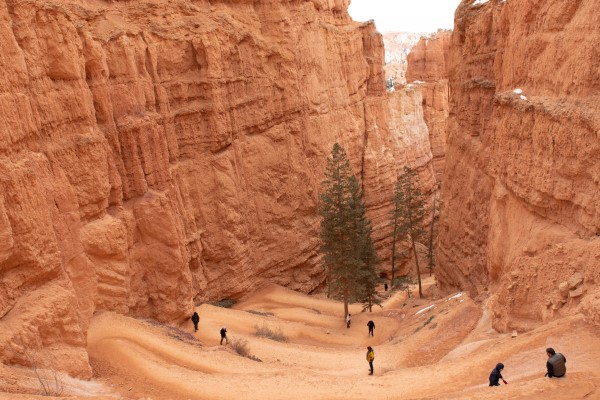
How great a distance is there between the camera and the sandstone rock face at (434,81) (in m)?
55.9

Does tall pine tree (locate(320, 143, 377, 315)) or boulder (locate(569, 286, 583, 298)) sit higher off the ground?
boulder (locate(569, 286, 583, 298))

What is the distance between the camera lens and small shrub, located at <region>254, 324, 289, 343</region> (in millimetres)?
21938

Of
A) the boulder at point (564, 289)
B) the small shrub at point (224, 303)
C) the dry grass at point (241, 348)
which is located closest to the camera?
the boulder at point (564, 289)

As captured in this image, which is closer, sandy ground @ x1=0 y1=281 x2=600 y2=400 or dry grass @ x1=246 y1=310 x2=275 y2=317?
sandy ground @ x1=0 y1=281 x2=600 y2=400

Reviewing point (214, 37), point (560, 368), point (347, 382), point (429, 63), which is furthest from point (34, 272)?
point (429, 63)

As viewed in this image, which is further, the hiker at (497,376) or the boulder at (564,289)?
the boulder at (564,289)

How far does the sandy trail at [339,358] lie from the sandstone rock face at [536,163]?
1.38 meters

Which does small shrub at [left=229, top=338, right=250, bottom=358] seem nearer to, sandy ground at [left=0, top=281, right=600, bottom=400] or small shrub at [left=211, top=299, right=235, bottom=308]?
sandy ground at [left=0, top=281, right=600, bottom=400]

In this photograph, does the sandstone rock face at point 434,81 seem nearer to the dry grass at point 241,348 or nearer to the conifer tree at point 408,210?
the conifer tree at point 408,210

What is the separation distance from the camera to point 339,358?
1981cm

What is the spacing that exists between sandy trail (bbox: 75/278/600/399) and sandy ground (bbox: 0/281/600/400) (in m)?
0.03

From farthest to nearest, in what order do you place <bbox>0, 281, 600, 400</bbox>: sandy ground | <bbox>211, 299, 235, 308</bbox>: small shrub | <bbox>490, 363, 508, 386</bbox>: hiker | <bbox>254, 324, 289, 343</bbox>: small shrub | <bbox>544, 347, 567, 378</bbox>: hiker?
<bbox>211, 299, 235, 308</bbox>: small shrub, <bbox>254, 324, 289, 343</bbox>: small shrub, <bbox>0, 281, 600, 400</bbox>: sandy ground, <bbox>490, 363, 508, 386</bbox>: hiker, <bbox>544, 347, 567, 378</bbox>: hiker

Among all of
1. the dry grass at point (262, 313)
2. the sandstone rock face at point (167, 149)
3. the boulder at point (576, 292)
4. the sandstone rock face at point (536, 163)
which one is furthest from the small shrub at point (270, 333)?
the boulder at point (576, 292)

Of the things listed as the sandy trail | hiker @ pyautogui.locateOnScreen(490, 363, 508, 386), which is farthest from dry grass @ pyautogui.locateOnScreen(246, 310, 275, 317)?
hiker @ pyautogui.locateOnScreen(490, 363, 508, 386)
